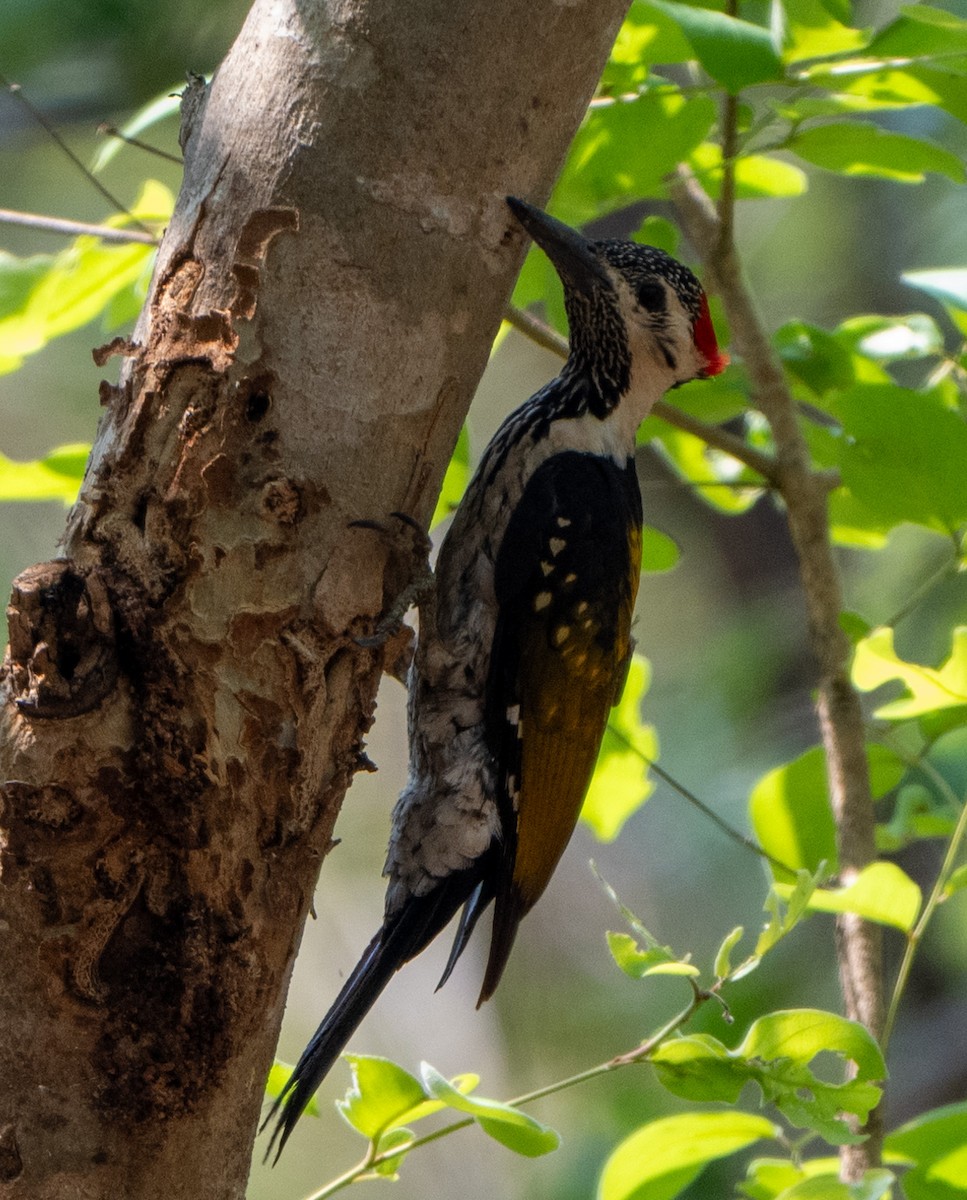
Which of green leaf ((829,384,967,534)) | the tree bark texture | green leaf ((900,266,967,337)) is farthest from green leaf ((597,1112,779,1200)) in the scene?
green leaf ((900,266,967,337))

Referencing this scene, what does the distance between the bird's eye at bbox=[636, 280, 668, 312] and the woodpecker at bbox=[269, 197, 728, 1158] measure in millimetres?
120

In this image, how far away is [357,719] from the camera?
1.35 m

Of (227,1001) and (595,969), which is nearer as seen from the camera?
(227,1001)

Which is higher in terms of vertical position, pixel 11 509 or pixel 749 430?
pixel 11 509

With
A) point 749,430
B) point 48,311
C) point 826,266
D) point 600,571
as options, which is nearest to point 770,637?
point 826,266

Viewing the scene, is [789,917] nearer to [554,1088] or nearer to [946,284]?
[554,1088]

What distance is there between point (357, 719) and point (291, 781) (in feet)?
0.36

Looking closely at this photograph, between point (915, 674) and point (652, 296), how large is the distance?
0.97 meters

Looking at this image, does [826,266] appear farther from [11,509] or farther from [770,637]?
[11,509]

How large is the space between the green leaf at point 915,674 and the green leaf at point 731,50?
27.6 inches

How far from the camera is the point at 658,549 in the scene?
2.20 meters

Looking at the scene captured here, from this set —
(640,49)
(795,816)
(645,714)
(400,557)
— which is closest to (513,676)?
(795,816)

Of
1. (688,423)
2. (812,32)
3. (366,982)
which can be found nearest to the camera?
(812,32)

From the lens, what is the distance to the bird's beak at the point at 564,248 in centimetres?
146
